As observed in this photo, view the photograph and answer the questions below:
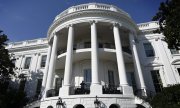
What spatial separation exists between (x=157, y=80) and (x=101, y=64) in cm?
705

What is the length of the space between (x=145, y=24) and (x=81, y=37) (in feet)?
30.6

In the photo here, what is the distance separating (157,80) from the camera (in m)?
19.2

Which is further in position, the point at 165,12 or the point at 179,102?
the point at 165,12

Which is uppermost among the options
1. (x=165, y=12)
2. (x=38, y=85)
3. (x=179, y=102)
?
(x=165, y=12)

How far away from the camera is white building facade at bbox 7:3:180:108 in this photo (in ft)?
46.2

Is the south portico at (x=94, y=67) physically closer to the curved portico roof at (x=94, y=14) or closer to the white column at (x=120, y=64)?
the white column at (x=120, y=64)

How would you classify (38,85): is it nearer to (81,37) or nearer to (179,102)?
(81,37)

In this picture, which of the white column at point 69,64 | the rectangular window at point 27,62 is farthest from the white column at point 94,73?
the rectangular window at point 27,62

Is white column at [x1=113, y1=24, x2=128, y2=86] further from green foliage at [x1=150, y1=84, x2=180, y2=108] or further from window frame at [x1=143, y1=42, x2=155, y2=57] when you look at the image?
window frame at [x1=143, y1=42, x2=155, y2=57]

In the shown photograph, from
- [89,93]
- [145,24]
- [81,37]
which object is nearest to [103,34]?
[81,37]

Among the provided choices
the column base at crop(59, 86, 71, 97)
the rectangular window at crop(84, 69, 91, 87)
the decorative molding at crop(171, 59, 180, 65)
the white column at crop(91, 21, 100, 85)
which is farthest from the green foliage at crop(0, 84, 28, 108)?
the decorative molding at crop(171, 59, 180, 65)

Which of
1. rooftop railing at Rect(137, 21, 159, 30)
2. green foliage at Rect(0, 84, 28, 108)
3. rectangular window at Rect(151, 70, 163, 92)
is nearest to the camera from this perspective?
green foliage at Rect(0, 84, 28, 108)

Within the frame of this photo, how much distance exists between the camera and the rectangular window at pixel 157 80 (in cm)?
1876

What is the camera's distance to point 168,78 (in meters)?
18.9
